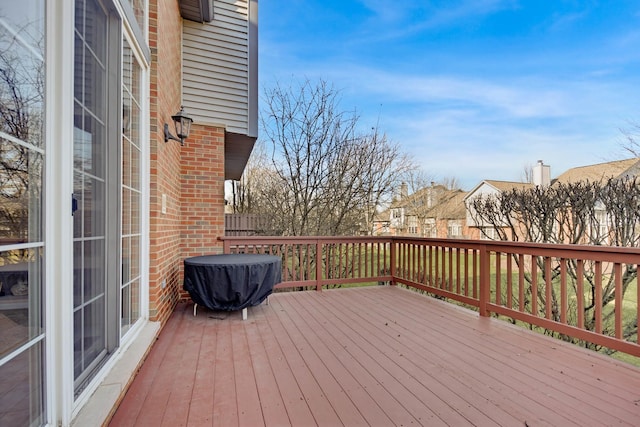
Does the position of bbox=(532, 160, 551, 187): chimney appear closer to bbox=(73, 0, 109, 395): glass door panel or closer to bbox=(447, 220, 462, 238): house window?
bbox=(447, 220, 462, 238): house window

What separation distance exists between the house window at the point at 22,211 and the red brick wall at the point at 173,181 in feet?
5.29

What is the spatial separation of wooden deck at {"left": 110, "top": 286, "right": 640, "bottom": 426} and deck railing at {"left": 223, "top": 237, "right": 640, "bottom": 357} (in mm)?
241

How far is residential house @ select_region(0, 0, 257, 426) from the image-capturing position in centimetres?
105


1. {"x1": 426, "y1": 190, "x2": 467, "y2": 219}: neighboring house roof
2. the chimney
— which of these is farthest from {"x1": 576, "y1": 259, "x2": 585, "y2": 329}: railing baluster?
{"x1": 426, "y1": 190, "x2": 467, "y2": 219}: neighboring house roof

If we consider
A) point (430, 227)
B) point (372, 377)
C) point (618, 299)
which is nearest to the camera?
point (372, 377)

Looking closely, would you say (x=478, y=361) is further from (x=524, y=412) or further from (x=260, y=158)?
(x=260, y=158)

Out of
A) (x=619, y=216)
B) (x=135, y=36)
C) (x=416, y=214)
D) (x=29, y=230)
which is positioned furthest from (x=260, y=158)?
(x=29, y=230)

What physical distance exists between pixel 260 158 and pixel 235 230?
Answer: 4174mm

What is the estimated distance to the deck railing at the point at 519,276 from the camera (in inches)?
101

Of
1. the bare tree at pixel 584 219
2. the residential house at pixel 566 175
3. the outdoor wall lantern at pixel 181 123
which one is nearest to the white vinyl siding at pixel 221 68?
the outdoor wall lantern at pixel 181 123

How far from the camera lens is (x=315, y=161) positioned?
6.98m

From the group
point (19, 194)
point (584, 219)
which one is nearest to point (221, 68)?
point (19, 194)

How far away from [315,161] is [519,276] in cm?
469

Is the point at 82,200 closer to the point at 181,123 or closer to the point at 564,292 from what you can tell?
the point at 181,123
